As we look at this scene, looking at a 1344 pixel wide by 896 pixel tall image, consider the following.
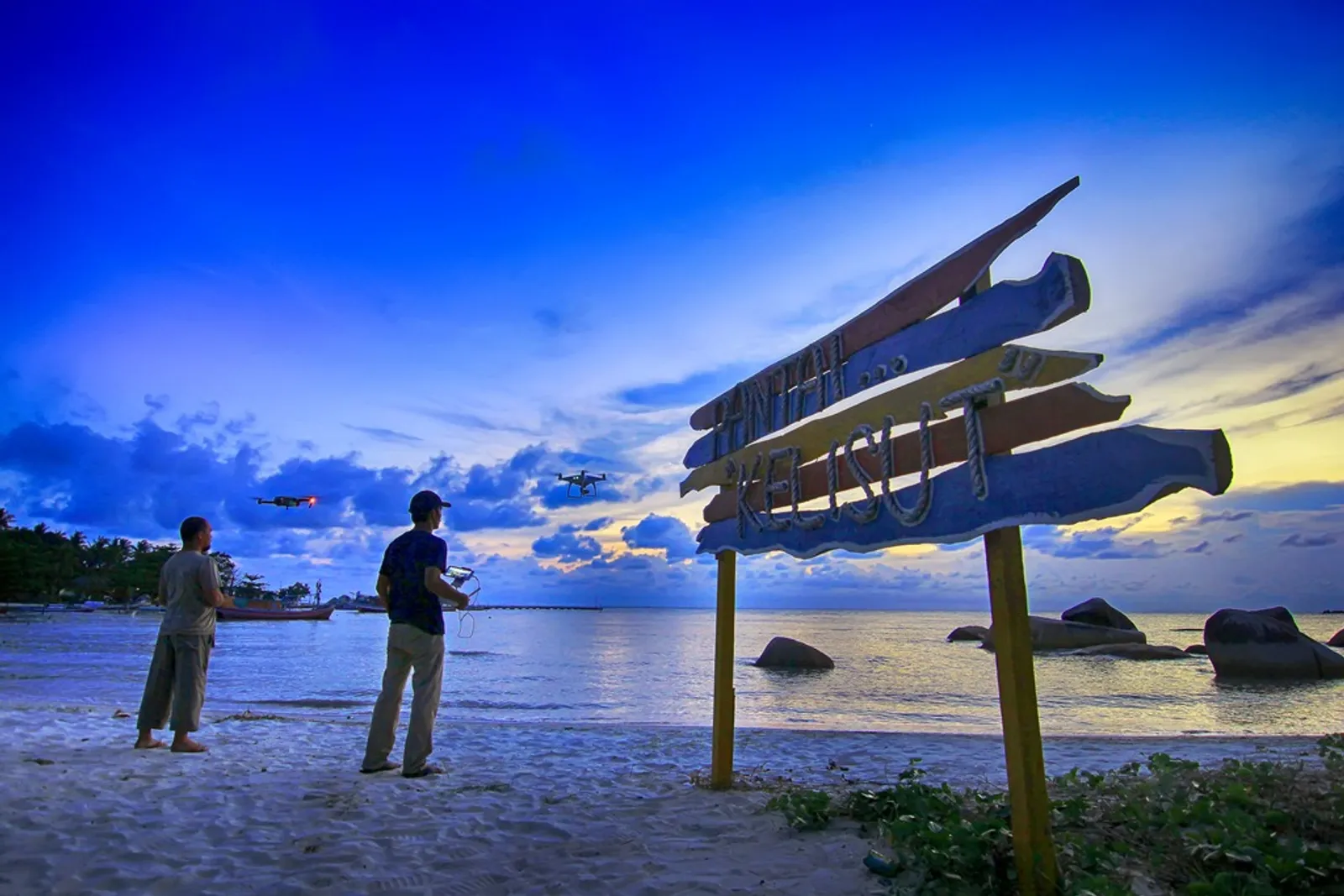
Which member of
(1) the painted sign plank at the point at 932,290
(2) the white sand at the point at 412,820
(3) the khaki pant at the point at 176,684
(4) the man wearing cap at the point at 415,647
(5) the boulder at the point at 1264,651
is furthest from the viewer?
(5) the boulder at the point at 1264,651

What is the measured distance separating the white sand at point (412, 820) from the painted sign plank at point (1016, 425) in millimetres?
1913

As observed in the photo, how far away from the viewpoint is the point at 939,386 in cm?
364

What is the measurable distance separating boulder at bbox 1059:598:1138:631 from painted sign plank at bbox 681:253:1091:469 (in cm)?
3027

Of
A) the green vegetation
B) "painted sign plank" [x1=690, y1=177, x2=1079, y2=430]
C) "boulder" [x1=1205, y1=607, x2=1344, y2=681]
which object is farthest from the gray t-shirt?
"boulder" [x1=1205, y1=607, x2=1344, y2=681]

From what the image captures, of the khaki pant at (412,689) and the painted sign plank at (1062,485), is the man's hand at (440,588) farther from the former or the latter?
the painted sign plank at (1062,485)

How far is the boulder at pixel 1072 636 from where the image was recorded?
28938mm

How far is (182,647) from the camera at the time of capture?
642 centimetres

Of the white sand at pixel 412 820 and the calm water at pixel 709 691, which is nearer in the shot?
the white sand at pixel 412 820

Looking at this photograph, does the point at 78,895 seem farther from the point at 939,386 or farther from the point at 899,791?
the point at 939,386

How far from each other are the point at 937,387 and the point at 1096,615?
33.1 metres

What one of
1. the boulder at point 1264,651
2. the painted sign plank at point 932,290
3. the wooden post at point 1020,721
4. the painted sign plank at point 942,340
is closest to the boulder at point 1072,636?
the boulder at point 1264,651

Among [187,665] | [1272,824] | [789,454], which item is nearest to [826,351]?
[789,454]

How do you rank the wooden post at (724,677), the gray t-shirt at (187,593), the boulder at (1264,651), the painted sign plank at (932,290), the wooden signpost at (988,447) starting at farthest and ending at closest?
1. the boulder at (1264,651)
2. the gray t-shirt at (187,593)
3. the wooden post at (724,677)
4. the painted sign plank at (932,290)
5. the wooden signpost at (988,447)

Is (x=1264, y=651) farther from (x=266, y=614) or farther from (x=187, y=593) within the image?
(x=266, y=614)
